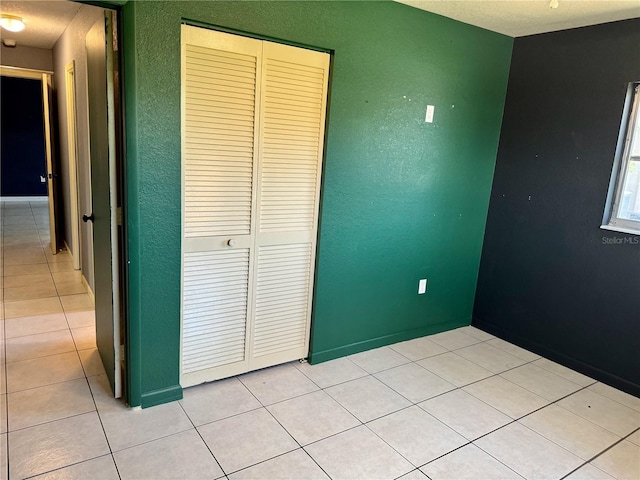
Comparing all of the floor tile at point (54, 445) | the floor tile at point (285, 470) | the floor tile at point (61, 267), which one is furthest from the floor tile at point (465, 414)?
the floor tile at point (61, 267)

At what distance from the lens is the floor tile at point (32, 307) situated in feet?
10.9

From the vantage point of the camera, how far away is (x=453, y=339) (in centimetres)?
346

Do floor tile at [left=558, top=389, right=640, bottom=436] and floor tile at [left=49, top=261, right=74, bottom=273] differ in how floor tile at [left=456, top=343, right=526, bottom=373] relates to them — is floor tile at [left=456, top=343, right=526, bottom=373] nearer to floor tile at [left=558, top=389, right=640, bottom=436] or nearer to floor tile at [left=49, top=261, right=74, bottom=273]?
floor tile at [left=558, top=389, right=640, bottom=436]

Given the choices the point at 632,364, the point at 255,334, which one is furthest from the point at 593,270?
the point at 255,334

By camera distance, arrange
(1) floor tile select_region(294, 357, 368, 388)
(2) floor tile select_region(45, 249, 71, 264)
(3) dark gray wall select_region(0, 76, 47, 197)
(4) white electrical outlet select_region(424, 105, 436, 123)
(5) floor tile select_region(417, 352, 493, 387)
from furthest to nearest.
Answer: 1. (3) dark gray wall select_region(0, 76, 47, 197)
2. (2) floor tile select_region(45, 249, 71, 264)
3. (4) white electrical outlet select_region(424, 105, 436, 123)
4. (5) floor tile select_region(417, 352, 493, 387)
5. (1) floor tile select_region(294, 357, 368, 388)

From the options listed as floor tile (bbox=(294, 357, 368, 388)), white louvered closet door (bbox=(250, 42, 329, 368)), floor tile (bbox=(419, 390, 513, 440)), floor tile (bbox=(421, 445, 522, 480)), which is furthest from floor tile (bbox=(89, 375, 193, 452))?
floor tile (bbox=(419, 390, 513, 440))

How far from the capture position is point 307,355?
9.51 feet

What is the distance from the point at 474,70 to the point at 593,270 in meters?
1.60

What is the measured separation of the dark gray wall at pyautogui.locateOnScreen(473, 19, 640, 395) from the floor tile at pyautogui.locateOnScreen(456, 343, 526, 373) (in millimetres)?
243

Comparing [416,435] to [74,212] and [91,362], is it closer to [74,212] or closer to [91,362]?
[91,362]

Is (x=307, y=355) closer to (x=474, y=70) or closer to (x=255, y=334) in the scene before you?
(x=255, y=334)

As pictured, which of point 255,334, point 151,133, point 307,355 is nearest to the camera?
point 151,133

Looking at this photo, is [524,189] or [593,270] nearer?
[593,270]

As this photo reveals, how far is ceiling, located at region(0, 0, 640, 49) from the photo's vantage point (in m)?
2.48
